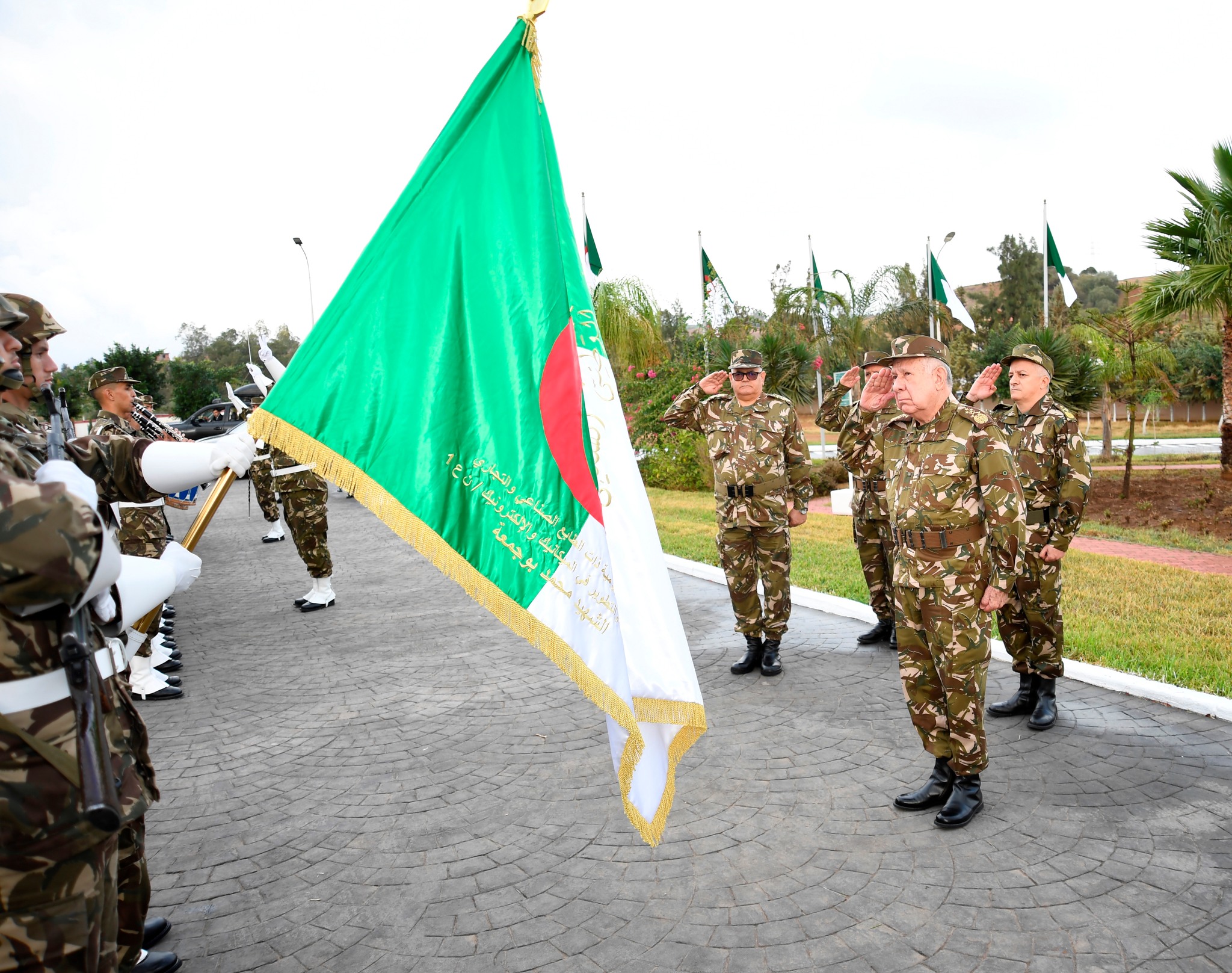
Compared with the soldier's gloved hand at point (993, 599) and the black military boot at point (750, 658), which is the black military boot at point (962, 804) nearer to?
the soldier's gloved hand at point (993, 599)

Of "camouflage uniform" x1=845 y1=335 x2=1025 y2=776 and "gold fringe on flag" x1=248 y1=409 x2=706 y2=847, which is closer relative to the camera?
"gold fringe on flag" x1=248 y1=409 x2=706 y2=847

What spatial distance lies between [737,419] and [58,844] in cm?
513

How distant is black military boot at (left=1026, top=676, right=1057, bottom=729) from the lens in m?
4.88

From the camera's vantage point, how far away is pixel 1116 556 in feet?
33.0

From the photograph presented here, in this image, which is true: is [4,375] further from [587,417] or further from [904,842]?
[904,842]

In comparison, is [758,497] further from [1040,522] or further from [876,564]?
[1040,522]

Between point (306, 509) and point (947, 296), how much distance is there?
16229 millimetres

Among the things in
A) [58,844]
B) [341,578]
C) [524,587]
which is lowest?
[341,578]

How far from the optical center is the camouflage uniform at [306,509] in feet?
28.7

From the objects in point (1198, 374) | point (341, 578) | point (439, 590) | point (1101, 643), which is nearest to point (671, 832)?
point (1101, 643)

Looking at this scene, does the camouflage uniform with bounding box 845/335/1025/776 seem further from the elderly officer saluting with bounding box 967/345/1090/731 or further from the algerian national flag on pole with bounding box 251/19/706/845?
the algerian national flag on pole with bounding box 251/19/706/845

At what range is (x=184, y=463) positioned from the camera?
2.71 m

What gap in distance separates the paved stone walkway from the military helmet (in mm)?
2405

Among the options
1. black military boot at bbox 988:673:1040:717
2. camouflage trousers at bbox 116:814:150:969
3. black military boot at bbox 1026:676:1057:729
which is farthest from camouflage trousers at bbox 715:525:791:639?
camouflage trousers at bbox 116:814:150:969
